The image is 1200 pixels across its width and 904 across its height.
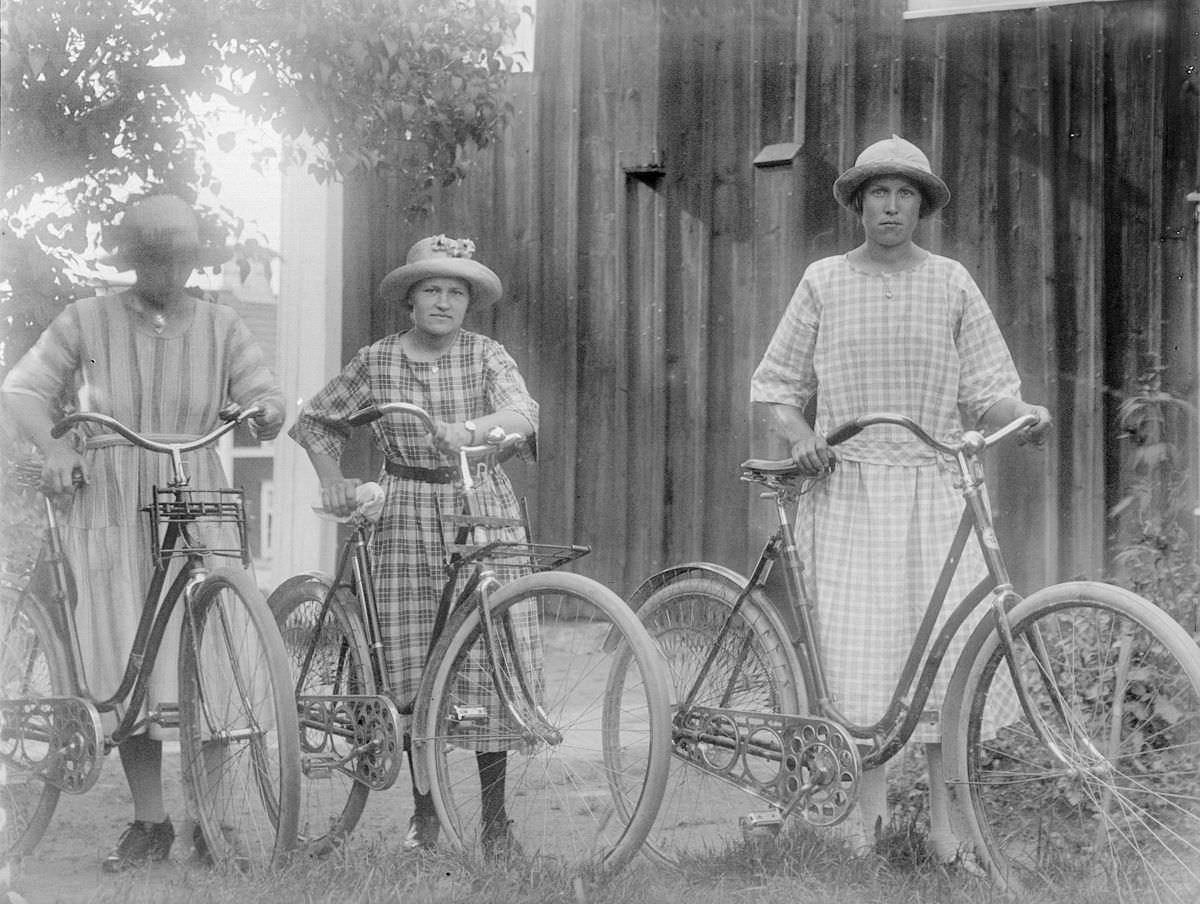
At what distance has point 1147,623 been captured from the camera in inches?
118

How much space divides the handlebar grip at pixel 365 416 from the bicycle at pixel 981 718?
91 centimetres

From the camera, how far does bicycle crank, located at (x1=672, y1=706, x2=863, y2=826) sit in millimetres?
3699

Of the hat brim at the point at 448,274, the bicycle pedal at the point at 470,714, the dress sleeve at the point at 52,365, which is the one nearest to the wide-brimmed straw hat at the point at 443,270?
the hat brim at the point at 448,274

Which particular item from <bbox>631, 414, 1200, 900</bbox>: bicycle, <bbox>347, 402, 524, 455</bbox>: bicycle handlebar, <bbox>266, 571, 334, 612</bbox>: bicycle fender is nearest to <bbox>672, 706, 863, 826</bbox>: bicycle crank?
<bbox>631, 414, 1200, 900</bbox>: bicycle

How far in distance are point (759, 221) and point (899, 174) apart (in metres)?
1.13

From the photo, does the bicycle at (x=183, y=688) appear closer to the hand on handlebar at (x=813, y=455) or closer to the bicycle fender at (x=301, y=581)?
the bicycle fender at (x=301, y=581)

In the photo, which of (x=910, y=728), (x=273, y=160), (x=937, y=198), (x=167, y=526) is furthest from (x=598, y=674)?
(x=273, y=160)

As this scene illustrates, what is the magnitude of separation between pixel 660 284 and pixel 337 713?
2.00m

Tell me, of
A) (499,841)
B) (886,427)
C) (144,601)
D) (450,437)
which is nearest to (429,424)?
(450,437)

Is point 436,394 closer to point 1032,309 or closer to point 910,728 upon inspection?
point 910,728

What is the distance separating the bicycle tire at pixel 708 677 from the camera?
3.92m

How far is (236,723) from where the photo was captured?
3.84m

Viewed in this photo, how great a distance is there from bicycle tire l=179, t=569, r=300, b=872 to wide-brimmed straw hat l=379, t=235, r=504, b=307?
1077mm

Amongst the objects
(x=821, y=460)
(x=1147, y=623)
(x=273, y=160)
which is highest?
(x=273, y=160)
